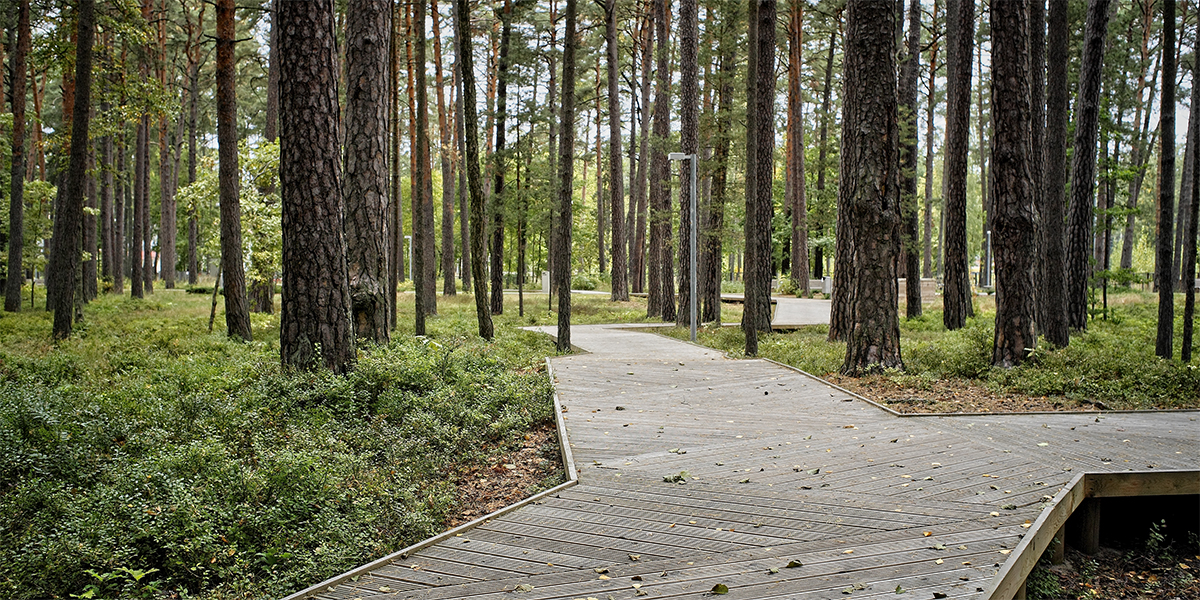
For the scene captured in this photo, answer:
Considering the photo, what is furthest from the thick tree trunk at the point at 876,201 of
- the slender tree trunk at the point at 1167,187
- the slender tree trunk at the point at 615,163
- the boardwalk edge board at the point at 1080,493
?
the slender tree trunk at the point at 615,163

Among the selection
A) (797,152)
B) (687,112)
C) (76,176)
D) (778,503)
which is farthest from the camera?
(797,152)

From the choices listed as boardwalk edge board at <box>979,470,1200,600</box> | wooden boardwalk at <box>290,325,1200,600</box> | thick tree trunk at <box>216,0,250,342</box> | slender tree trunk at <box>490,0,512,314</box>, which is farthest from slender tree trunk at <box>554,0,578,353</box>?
slender tree trunk at <box>490,0,512,314</box>

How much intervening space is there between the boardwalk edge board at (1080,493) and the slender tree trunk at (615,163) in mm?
19945

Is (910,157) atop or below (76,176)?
atop

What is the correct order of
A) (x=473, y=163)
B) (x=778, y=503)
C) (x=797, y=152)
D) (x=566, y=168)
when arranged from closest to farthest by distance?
(x=778, y=503) < (x=566, y=168) < (x=473, y=163) < (x=797, y=152)

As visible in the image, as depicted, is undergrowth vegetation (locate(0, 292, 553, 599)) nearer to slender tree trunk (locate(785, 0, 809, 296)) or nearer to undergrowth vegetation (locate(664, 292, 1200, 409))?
undergrowth vegetation (locate(664, 292, 1200, 409))

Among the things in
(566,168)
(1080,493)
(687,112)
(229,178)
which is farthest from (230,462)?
(687,112)

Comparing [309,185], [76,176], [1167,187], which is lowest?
[309,185]

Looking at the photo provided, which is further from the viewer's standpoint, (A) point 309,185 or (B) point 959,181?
(B) point 959,181

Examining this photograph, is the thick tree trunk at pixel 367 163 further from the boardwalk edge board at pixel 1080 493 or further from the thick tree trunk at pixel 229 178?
the boardwalk edge board at pixel 1080 493

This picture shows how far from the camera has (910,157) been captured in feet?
67.4

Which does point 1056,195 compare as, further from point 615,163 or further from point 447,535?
point 615,163

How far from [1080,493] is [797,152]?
26192mm

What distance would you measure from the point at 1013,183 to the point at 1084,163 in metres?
5.97
